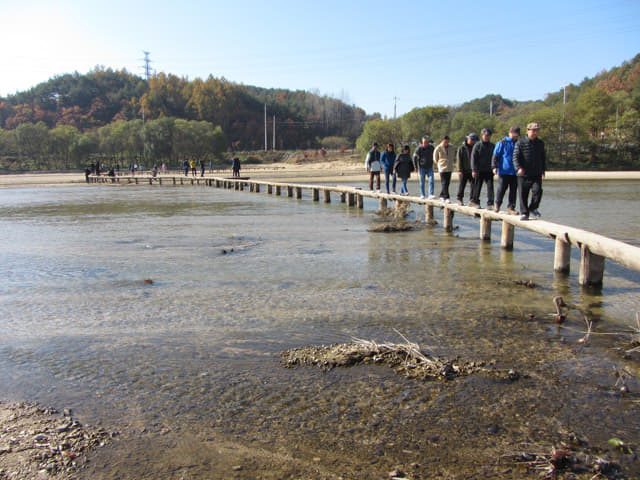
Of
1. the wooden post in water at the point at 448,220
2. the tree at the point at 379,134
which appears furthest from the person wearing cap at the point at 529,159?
the tree at the point at 379,134

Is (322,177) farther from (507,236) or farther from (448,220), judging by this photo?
(507,236)

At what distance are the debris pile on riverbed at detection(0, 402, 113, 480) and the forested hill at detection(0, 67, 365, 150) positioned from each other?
444 feet

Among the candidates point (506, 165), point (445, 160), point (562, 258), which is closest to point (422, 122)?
point (445, 160)

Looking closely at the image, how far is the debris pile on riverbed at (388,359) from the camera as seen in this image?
3.86 m

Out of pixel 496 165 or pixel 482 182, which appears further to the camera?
pixel 482 182

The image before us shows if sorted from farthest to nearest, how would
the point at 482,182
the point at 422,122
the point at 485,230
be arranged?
the point at 422,122, the point at 482,182, the point at 485,230

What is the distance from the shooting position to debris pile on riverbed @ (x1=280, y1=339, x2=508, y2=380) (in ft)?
12.7

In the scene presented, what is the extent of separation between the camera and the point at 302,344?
459 centimetres

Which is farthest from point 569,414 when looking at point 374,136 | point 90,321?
point 374,136

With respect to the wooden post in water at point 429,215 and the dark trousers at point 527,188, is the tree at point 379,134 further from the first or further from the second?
the dark trousers at point 527,188

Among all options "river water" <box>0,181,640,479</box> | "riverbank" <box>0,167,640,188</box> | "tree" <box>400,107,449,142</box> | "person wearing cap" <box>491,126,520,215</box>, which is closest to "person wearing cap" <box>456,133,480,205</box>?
"person wearing cap" <box>491,126,520,215</box>

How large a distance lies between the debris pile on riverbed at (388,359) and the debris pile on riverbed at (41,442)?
59.8 inches

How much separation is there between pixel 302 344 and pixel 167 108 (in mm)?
141163

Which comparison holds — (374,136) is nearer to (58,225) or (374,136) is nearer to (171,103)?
(58,225)
